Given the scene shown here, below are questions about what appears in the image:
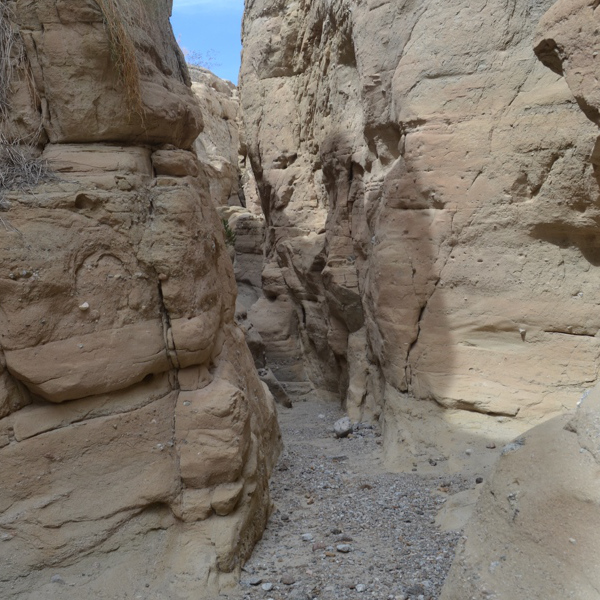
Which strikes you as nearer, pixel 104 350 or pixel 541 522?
pixel 541 522

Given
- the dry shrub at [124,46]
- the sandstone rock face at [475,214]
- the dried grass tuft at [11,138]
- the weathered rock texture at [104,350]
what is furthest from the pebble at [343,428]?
the dried grass tuft at [11,138]

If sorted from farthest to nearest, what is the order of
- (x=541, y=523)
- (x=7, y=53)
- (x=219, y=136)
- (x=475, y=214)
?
1. (x=219, y=136)
2. (x=475, y=214)
3. (x=7, y=53)
4. (x=541, y=523)

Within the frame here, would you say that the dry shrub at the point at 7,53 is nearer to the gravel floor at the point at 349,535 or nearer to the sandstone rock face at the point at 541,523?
the gravel floor at the point at 349,535

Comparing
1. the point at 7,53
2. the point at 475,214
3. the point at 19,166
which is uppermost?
the point at 7,53

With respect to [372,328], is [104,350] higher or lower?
higher

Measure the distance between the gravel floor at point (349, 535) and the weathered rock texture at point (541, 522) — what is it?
2.91 ft

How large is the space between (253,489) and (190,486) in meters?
0.49

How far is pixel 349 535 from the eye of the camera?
3.88m

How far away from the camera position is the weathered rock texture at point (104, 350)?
3.09m

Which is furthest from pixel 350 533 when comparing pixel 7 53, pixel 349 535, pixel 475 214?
pixel 7 53

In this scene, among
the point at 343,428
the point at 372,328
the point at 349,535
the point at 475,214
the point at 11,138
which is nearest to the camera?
the point at 11,138

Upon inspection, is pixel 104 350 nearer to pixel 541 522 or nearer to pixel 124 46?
pixel 124 46

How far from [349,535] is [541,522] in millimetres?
1963

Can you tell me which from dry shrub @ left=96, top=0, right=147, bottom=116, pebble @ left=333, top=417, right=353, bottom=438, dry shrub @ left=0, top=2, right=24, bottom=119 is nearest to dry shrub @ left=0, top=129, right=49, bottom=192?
dry shrub @ left=0, top=2, right=24, bottom=119
